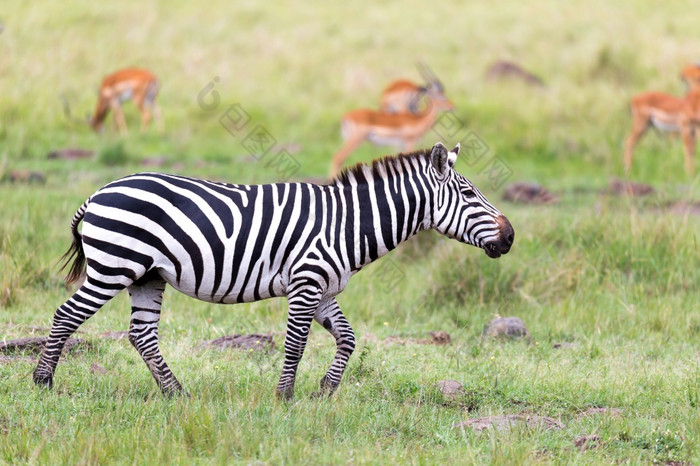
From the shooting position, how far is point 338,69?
65.6 feet

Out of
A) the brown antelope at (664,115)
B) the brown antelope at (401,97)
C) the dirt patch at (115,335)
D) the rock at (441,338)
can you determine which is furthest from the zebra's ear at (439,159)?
the brown antelope at (401,97)

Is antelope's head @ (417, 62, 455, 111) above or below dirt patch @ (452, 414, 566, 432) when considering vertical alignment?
above

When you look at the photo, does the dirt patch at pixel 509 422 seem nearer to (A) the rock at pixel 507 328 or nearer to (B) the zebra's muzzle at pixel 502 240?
(B) the zebra's muzzle at pixel 502 240

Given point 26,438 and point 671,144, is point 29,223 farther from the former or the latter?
point 671,144

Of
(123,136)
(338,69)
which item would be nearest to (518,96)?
(338,69)

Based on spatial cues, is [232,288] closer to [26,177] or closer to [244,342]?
[244,342]

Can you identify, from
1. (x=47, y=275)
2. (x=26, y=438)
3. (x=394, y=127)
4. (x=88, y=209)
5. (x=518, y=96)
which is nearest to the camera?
(x=26, y=438)

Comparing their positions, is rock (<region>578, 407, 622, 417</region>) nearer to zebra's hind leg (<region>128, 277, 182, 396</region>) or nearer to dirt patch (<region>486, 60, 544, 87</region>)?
zebra's hind leg (<region>128, 277, 182, 396</region>)

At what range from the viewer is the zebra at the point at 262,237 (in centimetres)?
536

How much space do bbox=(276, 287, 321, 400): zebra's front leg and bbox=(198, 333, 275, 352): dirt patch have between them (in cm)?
121

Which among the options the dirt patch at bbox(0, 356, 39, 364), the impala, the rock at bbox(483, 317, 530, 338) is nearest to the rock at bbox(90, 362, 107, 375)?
the dirt patch at bbox(0, 356, 39, 364)

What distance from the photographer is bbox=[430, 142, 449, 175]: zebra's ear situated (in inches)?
224

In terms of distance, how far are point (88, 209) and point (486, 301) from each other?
14.1 feet

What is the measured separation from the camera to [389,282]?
9.12 meters
